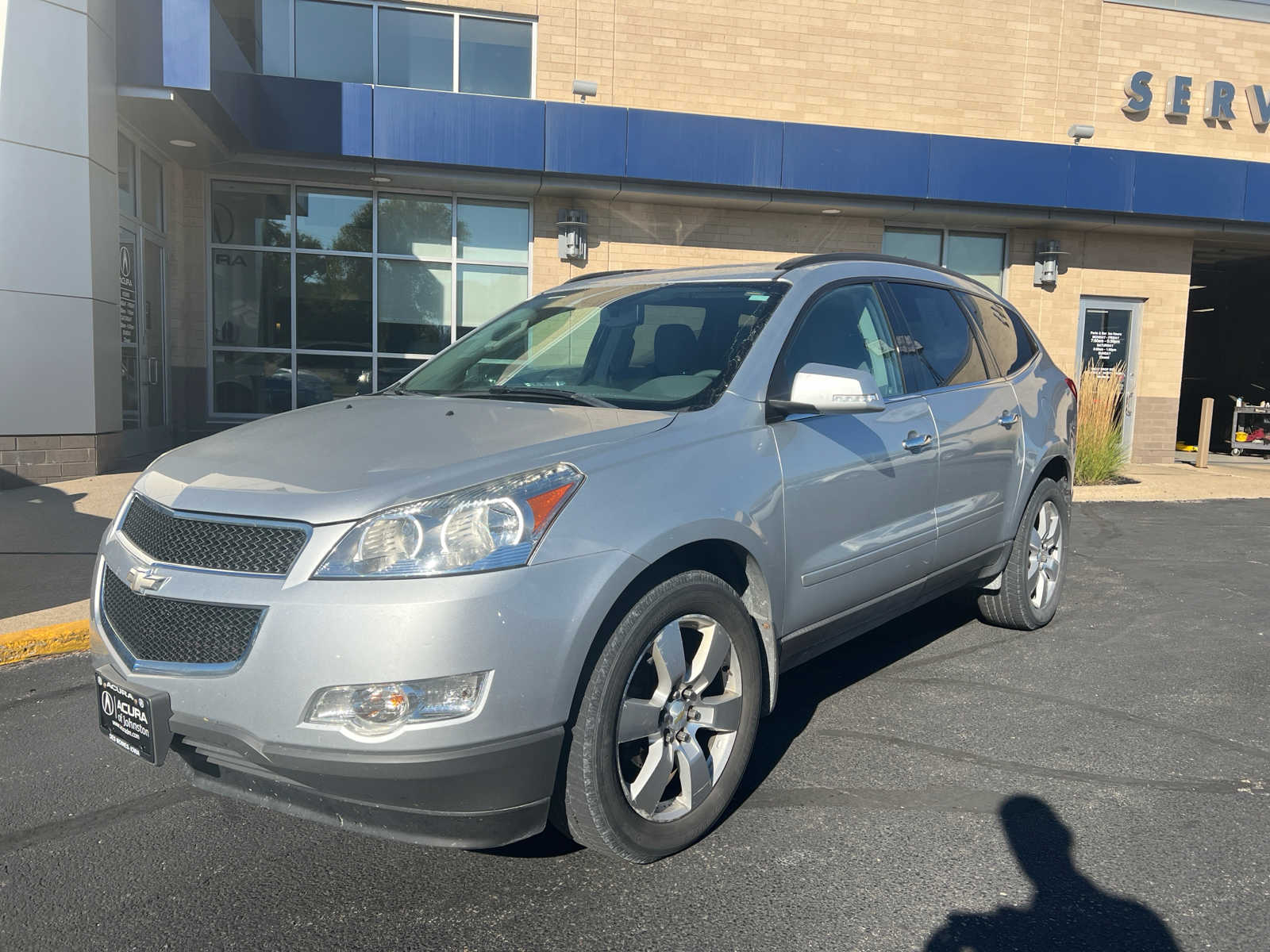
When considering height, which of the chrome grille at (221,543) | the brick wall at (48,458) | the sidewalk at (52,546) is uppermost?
the chrome grille at (221,543)

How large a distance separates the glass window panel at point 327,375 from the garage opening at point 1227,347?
1625 cm

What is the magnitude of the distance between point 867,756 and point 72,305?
8.87 m


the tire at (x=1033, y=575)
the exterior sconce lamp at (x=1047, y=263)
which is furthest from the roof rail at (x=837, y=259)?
the exterior sconce lamp at (x=1047, y=263)

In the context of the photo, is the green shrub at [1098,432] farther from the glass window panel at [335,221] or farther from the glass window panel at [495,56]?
the glass window panel at [335,221]

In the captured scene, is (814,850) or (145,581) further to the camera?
(814,850)

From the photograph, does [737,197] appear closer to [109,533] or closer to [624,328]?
[624,328]

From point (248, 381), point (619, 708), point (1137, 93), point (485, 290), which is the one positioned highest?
point (1137, 93)

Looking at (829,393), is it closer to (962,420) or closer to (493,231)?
(962,420)

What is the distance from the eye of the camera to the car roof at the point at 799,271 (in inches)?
155

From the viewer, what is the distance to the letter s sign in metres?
15.7

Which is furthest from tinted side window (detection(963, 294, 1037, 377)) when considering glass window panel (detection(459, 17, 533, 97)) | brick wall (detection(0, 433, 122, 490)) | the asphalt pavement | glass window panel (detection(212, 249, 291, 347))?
glass window panel (detection(212, 249, 291, 347))

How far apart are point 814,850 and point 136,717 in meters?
1.94

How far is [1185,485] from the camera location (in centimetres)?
1294

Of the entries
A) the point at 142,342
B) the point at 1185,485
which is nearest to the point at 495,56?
the point at 142,342
